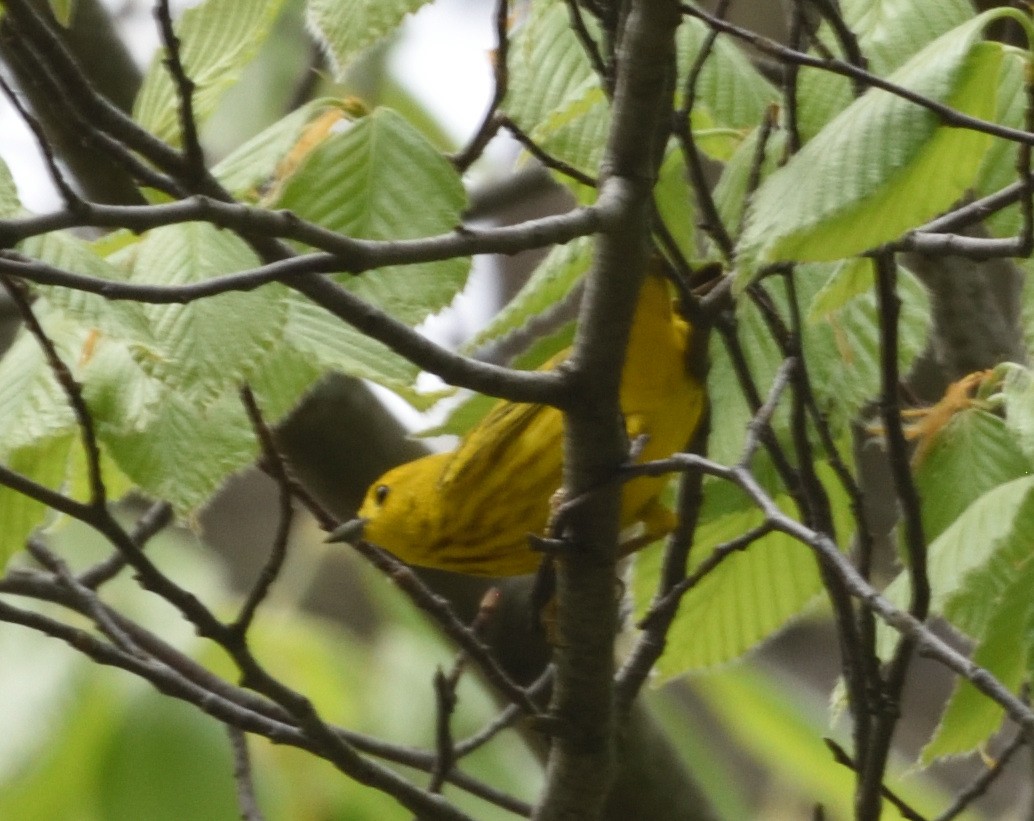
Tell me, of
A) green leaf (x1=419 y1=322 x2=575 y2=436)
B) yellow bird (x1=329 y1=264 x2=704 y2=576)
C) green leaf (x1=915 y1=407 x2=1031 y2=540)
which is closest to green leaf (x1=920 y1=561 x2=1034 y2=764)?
green leaf (x1=915 y1=407 x2=1031 y2=540)

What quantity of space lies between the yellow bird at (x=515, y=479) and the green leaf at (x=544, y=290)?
15 centimetres

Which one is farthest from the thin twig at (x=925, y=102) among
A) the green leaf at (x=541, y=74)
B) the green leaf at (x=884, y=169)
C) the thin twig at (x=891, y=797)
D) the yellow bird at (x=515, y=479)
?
the thin twig at (x=891, y=797)

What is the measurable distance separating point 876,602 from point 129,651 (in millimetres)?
840

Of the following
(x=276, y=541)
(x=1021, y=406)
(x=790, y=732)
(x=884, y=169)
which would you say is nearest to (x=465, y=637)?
(x=276, y=541)

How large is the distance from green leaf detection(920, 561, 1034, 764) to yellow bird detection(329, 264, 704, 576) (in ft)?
1.33

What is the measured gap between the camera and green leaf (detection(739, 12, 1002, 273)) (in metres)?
0.81

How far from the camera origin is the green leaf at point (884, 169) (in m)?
0.81

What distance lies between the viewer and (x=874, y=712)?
119cm

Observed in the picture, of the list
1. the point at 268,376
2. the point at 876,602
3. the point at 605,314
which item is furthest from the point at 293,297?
the point at 876,602

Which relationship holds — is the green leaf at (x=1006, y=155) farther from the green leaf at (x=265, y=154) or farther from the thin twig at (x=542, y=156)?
the green leaf at (x=265, y=154)

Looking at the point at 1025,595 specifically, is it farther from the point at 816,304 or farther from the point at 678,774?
the point at 678,774

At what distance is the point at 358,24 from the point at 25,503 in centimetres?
53

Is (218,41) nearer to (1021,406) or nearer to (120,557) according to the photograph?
(1021,406)

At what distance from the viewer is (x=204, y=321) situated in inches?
37.9
